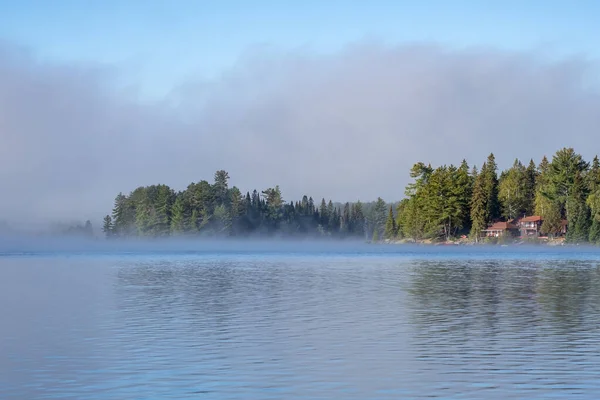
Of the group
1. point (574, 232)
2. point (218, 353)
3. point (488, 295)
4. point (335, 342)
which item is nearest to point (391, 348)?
point (335, 342)

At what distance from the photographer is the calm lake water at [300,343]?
691 inches

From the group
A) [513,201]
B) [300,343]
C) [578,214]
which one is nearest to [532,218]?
[513,201]

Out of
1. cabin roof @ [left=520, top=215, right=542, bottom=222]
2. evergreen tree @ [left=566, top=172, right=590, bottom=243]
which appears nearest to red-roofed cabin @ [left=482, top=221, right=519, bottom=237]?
cabin roof @ [left=520, top=215, right=542, bottom=222]

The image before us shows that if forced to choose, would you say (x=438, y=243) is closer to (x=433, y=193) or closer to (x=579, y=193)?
(x=433, y=193)

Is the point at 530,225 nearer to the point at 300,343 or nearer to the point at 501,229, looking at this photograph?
the point at 501,229

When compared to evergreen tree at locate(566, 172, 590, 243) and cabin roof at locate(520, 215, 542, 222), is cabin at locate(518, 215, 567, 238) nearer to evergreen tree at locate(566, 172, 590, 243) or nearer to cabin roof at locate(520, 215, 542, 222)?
cabin roof at locate(520, 215, 542, 222)

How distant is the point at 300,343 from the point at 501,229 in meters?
167

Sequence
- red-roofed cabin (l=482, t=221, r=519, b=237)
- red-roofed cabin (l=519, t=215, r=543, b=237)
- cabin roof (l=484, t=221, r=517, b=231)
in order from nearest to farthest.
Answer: red-roofed cabin (l=519, t=215, r=543, b=237), red-roofed cabin (l=482, t=221, r=519, b=237), cabin roof (l=484, t=221, r=517, b=231)

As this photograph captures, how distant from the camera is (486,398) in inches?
644

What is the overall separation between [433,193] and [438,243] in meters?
12.1

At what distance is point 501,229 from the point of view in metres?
184

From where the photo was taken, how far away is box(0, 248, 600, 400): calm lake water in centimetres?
1756

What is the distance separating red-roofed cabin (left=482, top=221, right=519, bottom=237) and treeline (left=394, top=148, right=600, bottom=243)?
1982mm

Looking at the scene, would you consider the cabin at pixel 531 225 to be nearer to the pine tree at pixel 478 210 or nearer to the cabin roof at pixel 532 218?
the cabin roof at pixel 532 218
